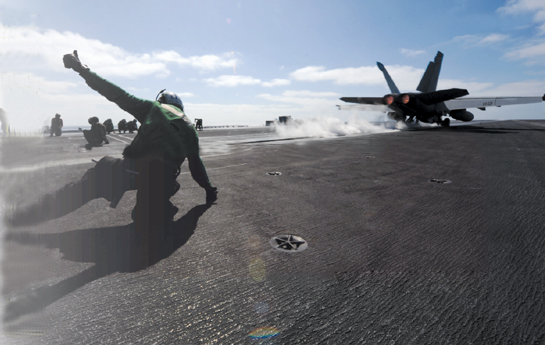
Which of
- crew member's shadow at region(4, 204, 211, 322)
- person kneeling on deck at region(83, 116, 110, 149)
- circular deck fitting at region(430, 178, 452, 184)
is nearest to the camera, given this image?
crew member's shadow at region(4, 204, 211, 322)

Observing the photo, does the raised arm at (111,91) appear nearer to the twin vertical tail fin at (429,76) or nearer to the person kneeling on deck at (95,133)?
the person kneeling on deck at (95,133)

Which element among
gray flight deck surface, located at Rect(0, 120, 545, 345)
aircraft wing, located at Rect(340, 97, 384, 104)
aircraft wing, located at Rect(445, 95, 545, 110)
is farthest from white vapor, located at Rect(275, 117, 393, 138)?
gray flight deck surface, located at Rect(0, 120, 545, 345)

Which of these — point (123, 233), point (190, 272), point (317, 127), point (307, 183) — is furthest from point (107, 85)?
point (317, 127)

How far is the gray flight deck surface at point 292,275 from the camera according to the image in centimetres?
198

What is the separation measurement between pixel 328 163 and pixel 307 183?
321 cm

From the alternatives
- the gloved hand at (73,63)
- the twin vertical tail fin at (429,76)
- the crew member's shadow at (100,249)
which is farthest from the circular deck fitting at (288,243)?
the twin vertical tail fin at (429,76)

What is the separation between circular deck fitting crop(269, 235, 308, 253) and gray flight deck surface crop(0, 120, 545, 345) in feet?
0.32

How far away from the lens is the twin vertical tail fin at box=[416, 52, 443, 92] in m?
31.3

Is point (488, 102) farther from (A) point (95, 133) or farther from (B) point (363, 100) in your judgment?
(A) point (95, 133)

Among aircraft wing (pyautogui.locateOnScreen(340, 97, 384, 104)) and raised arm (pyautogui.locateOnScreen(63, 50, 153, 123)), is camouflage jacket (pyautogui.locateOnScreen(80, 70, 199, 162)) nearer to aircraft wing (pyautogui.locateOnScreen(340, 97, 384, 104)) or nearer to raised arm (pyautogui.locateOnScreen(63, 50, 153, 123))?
raised arm (pyautogui.locateOnScreen(63, 50, 153, 123))

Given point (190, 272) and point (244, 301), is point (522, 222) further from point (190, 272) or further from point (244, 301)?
point (190, 272)

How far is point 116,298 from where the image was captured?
230 centimetres

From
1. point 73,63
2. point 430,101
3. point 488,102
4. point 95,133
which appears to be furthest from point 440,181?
point 488,102

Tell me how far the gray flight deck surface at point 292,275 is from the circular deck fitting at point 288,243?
0.32ft
